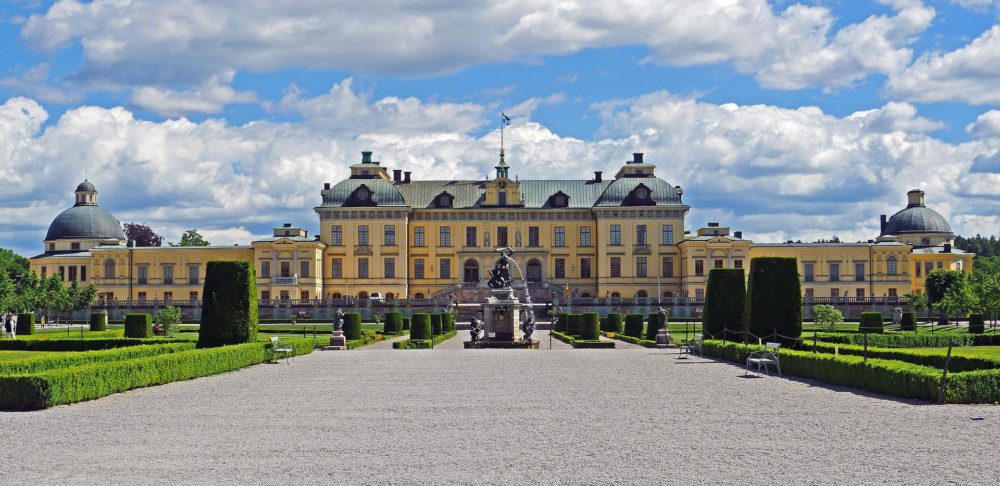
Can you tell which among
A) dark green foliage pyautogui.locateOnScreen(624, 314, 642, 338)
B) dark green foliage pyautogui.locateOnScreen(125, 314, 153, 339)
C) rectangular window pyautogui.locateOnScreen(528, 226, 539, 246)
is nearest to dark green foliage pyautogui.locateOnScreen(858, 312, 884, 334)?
dark green foliage pyautogui.locateOnScreen(624, 314, 642, 338)

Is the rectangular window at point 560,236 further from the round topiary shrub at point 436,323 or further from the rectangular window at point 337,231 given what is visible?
the round topiary shrub at point 436,323

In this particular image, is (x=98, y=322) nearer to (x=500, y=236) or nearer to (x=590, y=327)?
(x=590, y=327)

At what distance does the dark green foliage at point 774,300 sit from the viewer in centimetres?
2680

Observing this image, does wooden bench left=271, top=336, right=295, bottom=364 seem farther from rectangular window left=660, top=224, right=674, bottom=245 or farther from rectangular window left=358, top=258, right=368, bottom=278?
rectangular window left=660, top=224, right=674, bottom=245

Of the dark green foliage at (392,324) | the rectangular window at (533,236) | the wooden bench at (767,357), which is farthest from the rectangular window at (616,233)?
the wooden bench at (767,357)

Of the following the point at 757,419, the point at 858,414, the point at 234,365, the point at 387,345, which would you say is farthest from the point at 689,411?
the point at 387,345

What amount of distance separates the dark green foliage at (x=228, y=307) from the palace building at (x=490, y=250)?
45.7 metres

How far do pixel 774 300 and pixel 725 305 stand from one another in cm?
397

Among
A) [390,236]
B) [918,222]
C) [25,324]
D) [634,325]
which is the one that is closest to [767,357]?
[634,325]

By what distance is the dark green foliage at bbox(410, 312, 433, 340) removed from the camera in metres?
37.1

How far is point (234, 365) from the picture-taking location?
2323cm

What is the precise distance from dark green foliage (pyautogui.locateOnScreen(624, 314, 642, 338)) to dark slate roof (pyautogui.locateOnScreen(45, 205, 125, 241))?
54510 millimetres

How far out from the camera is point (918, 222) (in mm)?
86625

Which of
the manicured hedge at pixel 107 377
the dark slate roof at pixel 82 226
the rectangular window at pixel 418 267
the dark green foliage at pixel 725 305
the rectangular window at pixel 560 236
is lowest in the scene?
the manicured hedge at pixel 107 377
